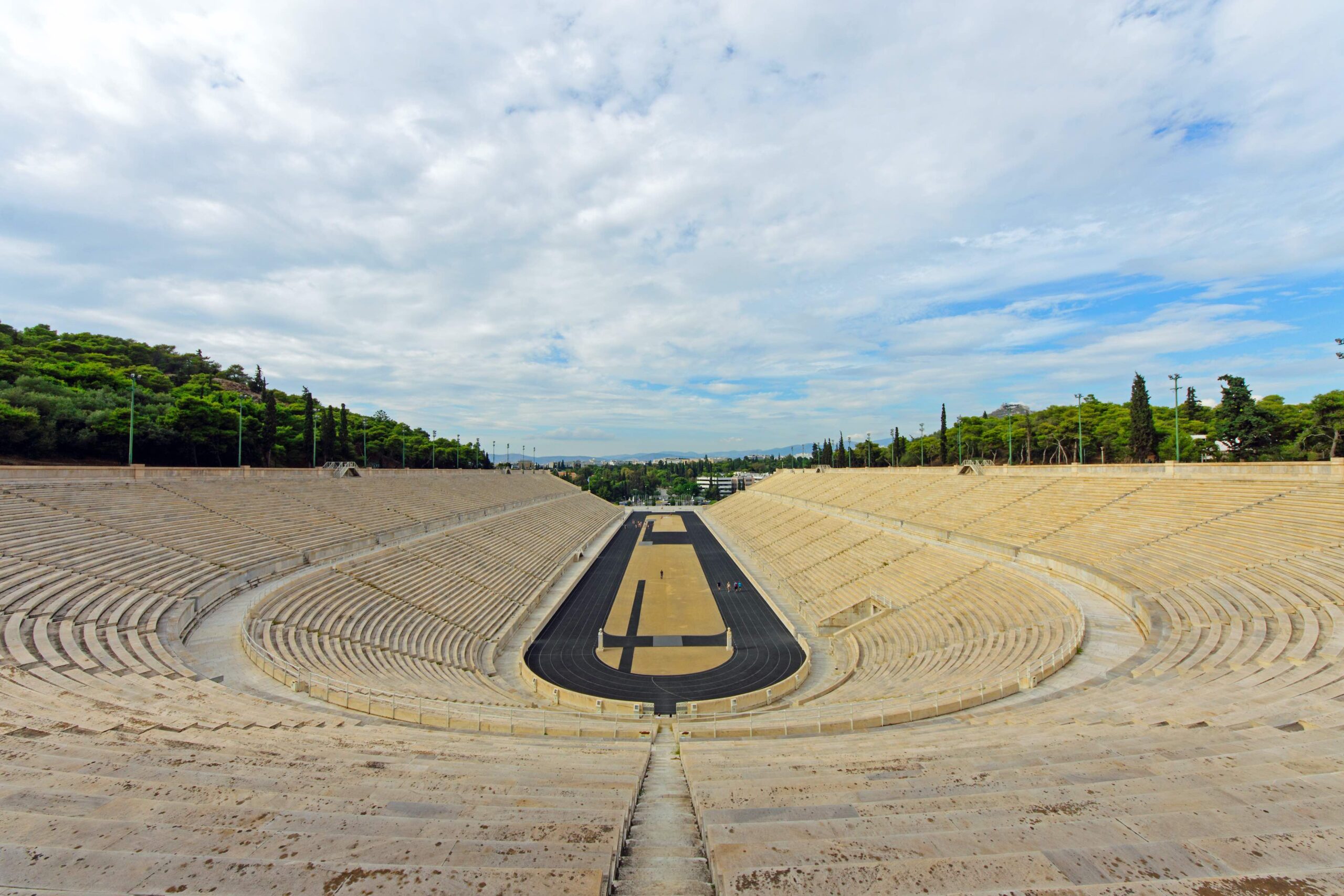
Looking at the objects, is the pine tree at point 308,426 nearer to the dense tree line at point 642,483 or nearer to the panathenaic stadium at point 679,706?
the panathenaic stadium at point 679,706

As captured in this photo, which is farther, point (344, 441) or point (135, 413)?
point (344, 441)

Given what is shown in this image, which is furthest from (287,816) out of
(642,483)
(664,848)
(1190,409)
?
(642,483)

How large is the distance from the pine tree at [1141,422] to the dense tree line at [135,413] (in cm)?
5878

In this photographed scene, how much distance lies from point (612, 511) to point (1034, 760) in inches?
2805

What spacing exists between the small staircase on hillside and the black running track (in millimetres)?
9693

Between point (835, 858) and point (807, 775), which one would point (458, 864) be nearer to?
Answer: point (835, 858)

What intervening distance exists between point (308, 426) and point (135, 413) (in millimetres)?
12571

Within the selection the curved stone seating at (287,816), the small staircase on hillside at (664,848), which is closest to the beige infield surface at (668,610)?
the small staircase on hillside at (664,848)

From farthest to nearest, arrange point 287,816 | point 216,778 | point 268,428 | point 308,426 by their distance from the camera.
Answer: point 308,426, point 268,428, point 216,778, point 287,816

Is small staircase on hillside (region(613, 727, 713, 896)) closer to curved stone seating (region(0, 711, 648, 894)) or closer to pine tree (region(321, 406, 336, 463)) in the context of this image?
curved stone seating (region(0, 711, 648, 894))

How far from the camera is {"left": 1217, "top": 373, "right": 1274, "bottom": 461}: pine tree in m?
35.2

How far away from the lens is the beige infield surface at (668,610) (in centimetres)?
2002

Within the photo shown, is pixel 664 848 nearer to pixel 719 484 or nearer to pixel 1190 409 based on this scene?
pixel 1190 409

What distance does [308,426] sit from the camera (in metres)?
50.9
